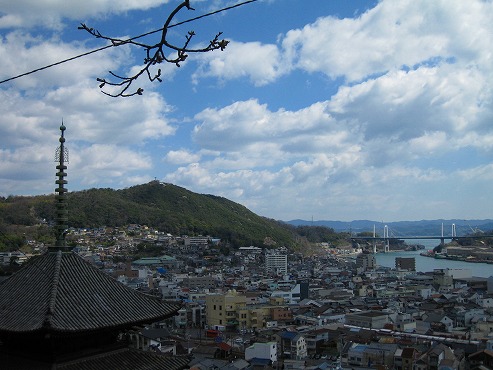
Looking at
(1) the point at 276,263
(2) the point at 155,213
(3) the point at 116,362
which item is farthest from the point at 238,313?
(2) the point at 155,213

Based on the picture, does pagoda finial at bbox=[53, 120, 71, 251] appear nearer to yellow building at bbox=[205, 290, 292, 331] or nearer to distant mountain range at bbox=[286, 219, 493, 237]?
yellow building at bbox=[205, 290, 292, 331]

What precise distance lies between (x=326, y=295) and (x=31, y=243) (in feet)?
49.3

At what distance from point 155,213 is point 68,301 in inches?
1612

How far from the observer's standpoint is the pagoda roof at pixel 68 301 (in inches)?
101

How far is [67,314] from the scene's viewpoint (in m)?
2.62

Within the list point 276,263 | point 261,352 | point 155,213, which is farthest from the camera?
point 155,213

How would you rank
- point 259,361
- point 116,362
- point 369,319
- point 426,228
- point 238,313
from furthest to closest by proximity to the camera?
point 426,228
point 238,313
point 369,319
point 259,361
point 116,362

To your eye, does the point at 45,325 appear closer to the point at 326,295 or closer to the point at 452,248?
the point at 326,295

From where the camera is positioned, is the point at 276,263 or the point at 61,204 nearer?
the point at 61,204

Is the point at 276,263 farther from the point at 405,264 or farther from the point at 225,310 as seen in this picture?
the point at 225,310

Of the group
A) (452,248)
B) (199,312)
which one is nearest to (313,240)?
(452,248)

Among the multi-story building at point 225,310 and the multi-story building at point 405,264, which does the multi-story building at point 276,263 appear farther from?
the multi-story building at point 225,310

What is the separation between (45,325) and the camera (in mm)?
2422

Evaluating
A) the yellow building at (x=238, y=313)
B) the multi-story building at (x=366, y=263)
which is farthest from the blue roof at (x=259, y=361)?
the multi-story building at (x=366, y=263)
